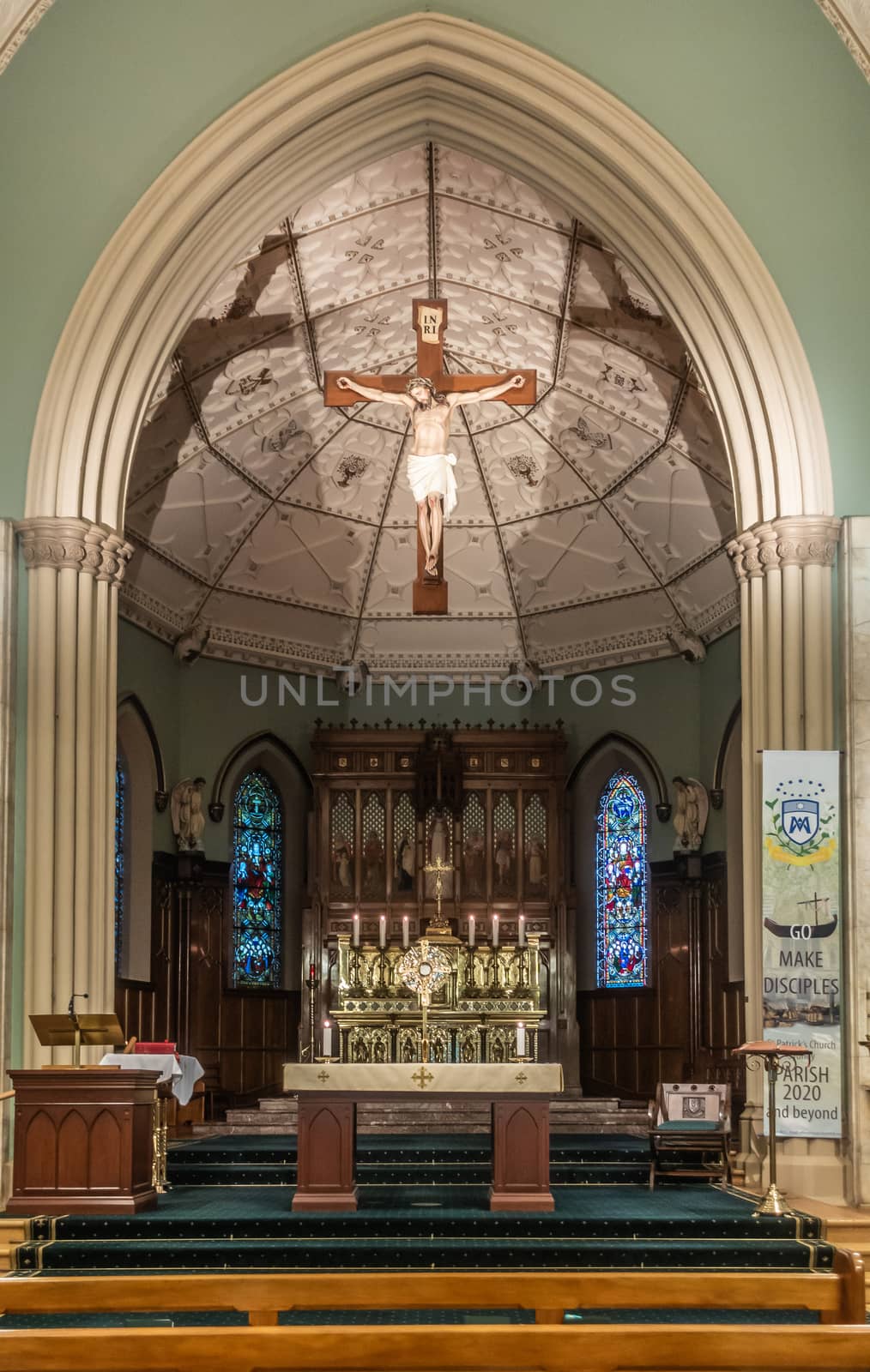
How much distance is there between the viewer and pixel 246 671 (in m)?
20.9

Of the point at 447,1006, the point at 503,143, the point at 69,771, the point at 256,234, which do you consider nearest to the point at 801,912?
the point at 69,771

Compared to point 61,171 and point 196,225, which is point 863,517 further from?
Result: point 61,171

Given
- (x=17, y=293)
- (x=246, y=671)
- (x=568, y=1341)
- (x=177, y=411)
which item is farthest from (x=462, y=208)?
(x=568, y=1341)

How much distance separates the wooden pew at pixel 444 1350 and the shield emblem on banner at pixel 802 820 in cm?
812

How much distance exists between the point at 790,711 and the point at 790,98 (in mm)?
5214

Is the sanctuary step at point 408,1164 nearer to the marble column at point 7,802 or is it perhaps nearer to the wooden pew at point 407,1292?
the marble column at point 7,802

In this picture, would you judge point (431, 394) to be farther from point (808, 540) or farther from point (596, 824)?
point (596, 824)

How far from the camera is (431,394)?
47.0ft

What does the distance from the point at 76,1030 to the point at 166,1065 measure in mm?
1612

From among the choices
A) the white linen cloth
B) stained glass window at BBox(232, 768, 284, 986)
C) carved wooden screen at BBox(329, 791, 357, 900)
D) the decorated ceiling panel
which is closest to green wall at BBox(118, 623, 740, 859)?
the decorated ceiling panel

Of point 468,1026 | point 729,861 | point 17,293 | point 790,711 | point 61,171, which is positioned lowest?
point 468,1026

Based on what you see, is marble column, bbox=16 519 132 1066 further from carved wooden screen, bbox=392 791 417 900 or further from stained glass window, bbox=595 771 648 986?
stained glass window, bbox=595 771 648 986

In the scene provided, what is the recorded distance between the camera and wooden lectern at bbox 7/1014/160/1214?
11188mm

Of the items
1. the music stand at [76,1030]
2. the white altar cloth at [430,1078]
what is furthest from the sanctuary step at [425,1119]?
the music stand at [76,1030]
